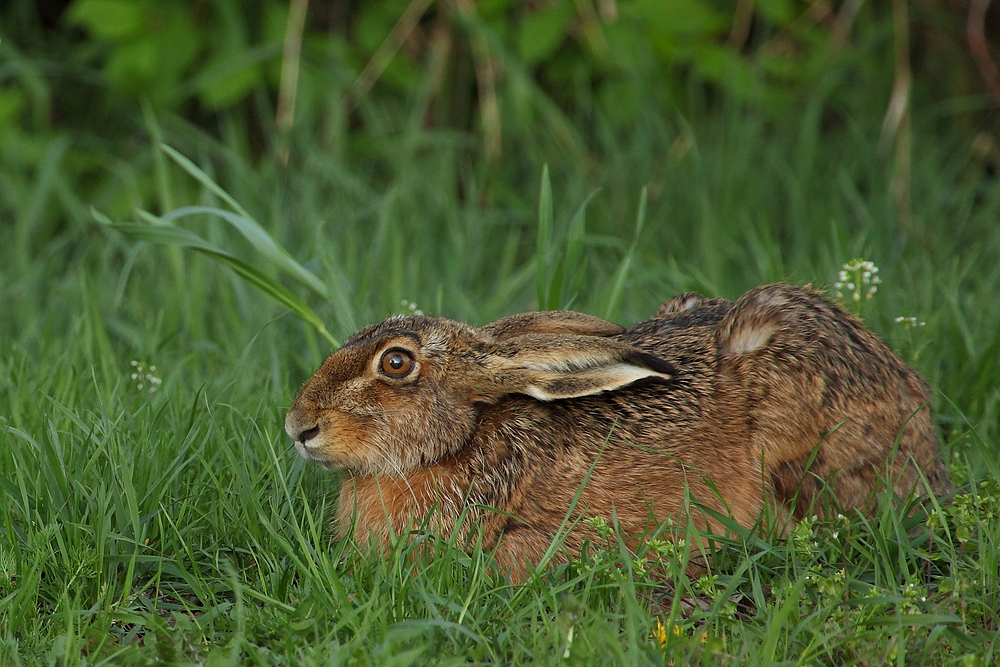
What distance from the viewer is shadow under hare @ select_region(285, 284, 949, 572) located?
349cm

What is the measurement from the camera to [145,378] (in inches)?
172

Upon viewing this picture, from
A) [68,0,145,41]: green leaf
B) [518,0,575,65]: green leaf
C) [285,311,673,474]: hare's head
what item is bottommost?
[285,311,673,474]: hare's head

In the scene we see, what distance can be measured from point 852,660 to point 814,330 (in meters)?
1.10

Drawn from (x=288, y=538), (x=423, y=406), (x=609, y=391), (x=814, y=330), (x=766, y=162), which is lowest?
(x=288, y=538)

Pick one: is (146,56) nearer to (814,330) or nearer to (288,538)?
(288,538)

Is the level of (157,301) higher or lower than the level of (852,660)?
higher

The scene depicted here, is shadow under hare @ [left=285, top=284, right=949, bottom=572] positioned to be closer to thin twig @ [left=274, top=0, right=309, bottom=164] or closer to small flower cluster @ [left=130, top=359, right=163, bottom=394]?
small flower cluster @ [left=130, top=359, right=163, bottom=394]

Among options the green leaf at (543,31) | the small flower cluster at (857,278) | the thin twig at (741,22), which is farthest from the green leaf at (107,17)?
the small flower cluster at (857,278)

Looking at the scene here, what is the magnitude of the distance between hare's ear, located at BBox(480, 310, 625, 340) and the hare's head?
1.3 inches

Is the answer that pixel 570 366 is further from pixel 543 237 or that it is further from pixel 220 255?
pixel 220 255

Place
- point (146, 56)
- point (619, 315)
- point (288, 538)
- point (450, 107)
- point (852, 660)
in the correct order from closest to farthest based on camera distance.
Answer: point (852, 660) < point (288, 538) < point (619, 315) < point (146, 56) < point (450, 107)

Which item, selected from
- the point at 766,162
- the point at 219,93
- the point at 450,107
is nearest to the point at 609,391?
the point at 766,162

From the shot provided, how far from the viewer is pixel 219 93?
6.30 meters

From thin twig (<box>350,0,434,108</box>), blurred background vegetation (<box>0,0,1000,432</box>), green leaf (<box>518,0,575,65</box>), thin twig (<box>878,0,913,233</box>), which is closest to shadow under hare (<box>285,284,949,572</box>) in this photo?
blurred background vegetation (<box>0,0,1000,432</box>)
